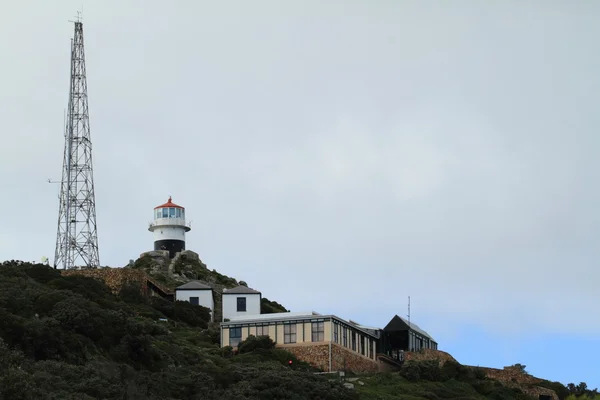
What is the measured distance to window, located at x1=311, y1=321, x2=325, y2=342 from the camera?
205 feet

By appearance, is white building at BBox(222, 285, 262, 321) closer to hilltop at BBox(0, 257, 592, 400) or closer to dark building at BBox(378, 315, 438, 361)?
hilltop at BBox(0, 257, 592, 400)

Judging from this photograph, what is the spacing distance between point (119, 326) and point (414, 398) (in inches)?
610

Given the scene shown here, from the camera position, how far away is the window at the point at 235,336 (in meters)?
64.0

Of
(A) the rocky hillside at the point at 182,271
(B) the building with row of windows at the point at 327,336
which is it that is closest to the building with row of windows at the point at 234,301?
(B) the building with row of windows at the point at 327,336

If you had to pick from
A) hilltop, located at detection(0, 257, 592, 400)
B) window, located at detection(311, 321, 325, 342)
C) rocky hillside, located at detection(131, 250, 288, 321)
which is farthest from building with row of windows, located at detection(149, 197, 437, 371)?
rocky hillside, located at detection(131, 250, 288, 321)

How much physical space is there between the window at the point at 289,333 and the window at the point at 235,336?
8.84 ft

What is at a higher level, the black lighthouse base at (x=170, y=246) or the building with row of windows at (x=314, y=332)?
the black lighthouse base at (x=170, y=246)

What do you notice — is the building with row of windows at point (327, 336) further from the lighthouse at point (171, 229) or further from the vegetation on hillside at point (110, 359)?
the lighthouse at point (171, 229)

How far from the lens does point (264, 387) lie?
168 ft

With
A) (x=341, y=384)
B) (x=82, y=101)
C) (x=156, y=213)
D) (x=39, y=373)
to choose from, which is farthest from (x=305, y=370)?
(x=156, y=213)

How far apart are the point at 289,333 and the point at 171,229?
110ft

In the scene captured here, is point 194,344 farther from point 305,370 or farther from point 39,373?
point 39,373

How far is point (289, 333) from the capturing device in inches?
2491

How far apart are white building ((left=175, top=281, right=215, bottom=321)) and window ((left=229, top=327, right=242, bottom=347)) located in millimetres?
10870
